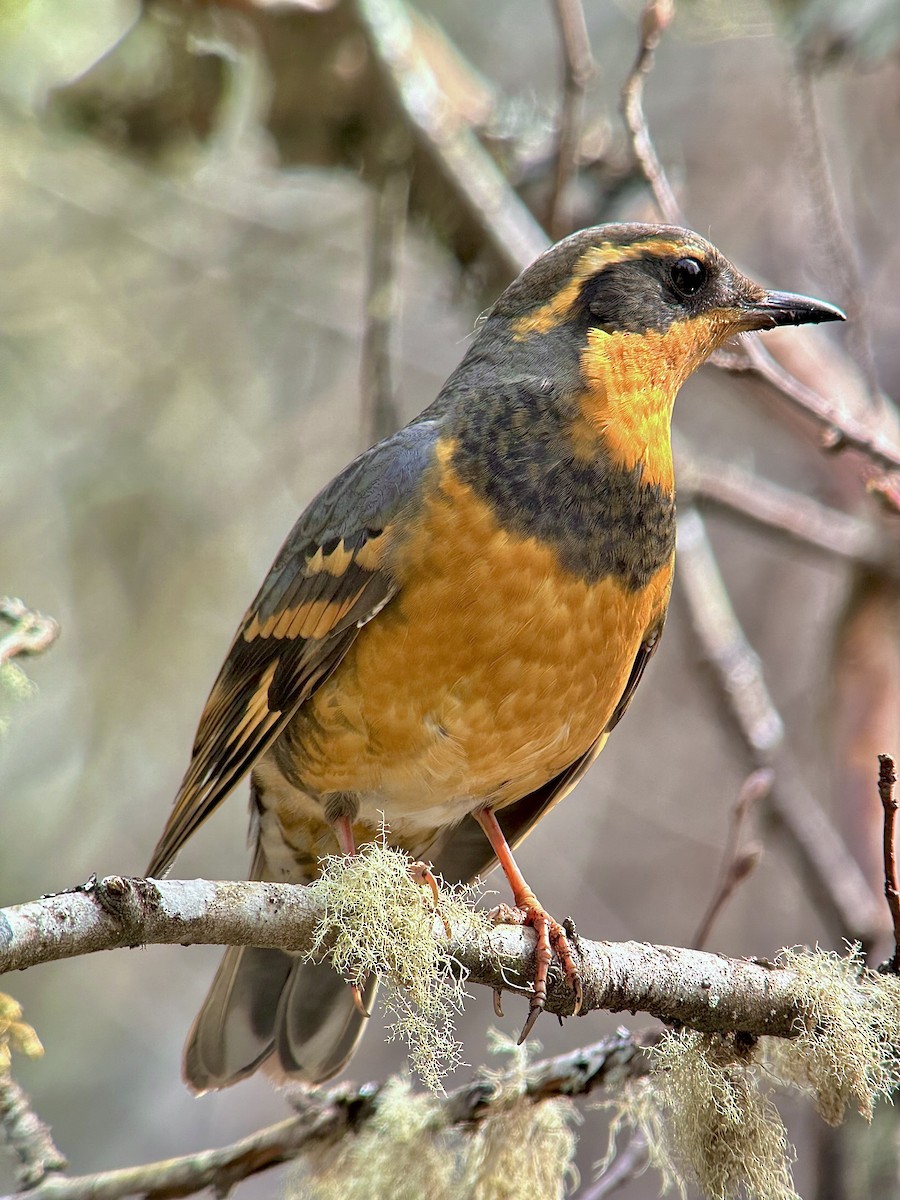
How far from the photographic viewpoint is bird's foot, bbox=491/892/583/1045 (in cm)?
304

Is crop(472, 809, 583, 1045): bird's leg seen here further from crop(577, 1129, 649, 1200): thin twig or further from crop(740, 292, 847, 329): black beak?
crop(740, 292, 847, 329): black beak

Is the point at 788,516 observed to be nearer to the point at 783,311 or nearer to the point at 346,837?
the point at 783,311

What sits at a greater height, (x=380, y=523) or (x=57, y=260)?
(x=57, y=260)

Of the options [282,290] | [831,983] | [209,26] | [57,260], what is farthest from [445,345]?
[831,983]

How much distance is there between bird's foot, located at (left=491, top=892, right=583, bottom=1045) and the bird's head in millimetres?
1166

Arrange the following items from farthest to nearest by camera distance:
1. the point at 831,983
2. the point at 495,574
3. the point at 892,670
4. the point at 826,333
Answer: the point at 826,333
the point at 892,670
the point at 495,574
the point at 831,983

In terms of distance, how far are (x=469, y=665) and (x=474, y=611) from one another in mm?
132

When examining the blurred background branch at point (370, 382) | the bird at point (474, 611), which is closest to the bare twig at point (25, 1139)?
the bird at point (474, 611)

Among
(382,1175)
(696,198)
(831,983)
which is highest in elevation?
(696,198)

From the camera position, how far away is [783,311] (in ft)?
12.2

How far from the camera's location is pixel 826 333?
6.06 metres

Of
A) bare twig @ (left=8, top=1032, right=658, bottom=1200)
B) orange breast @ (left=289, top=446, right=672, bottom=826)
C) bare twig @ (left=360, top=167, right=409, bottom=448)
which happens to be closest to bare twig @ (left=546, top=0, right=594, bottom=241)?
bare twig @ (left=360, top=167, right=409, bottom=448)

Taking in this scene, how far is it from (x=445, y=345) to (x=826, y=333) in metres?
2.31

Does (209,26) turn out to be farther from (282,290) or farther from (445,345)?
(445,345)
